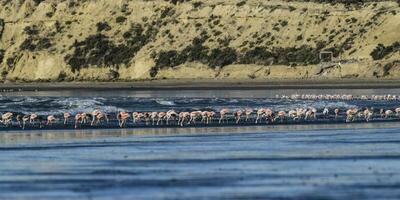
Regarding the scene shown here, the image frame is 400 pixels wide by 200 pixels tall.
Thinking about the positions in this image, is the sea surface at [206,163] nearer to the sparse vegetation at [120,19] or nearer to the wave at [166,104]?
the wave at [166,104]

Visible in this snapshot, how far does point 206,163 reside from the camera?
101 ft

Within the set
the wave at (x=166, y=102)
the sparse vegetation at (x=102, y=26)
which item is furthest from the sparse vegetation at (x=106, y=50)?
the wave at (x=166, y=102)

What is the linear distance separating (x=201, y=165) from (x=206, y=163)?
0.53 m

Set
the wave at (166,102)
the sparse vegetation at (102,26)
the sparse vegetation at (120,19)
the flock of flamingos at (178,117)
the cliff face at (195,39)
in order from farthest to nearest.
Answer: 1. the sparse vegetation at (120,19)
2. the sparse vegetation at (102,26)
3. the cliff face at (195,39)
4. the wave at (166,102)
5. the flock of flamingos at (178,117)

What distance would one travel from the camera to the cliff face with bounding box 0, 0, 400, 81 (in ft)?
367

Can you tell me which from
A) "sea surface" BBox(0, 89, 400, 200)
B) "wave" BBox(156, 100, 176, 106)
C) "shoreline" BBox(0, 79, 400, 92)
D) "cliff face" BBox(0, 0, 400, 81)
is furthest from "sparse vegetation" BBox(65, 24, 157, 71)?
"sea surface" BBox(0, 89, 400, 200)

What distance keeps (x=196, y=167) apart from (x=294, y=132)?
14508 millimetres

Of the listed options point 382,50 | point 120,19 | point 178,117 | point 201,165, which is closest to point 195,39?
point 120,19

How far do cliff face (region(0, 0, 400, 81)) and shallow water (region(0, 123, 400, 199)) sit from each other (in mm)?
62502

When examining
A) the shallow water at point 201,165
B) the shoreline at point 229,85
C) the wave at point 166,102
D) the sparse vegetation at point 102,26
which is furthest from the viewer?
the sparse vegetation at point 102,26

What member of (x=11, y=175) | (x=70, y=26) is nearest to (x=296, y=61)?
(x=70, y=26)

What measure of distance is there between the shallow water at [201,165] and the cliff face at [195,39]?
62.5 meters

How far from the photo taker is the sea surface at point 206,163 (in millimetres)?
25109

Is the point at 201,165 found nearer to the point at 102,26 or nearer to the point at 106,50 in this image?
the point at 106,50
